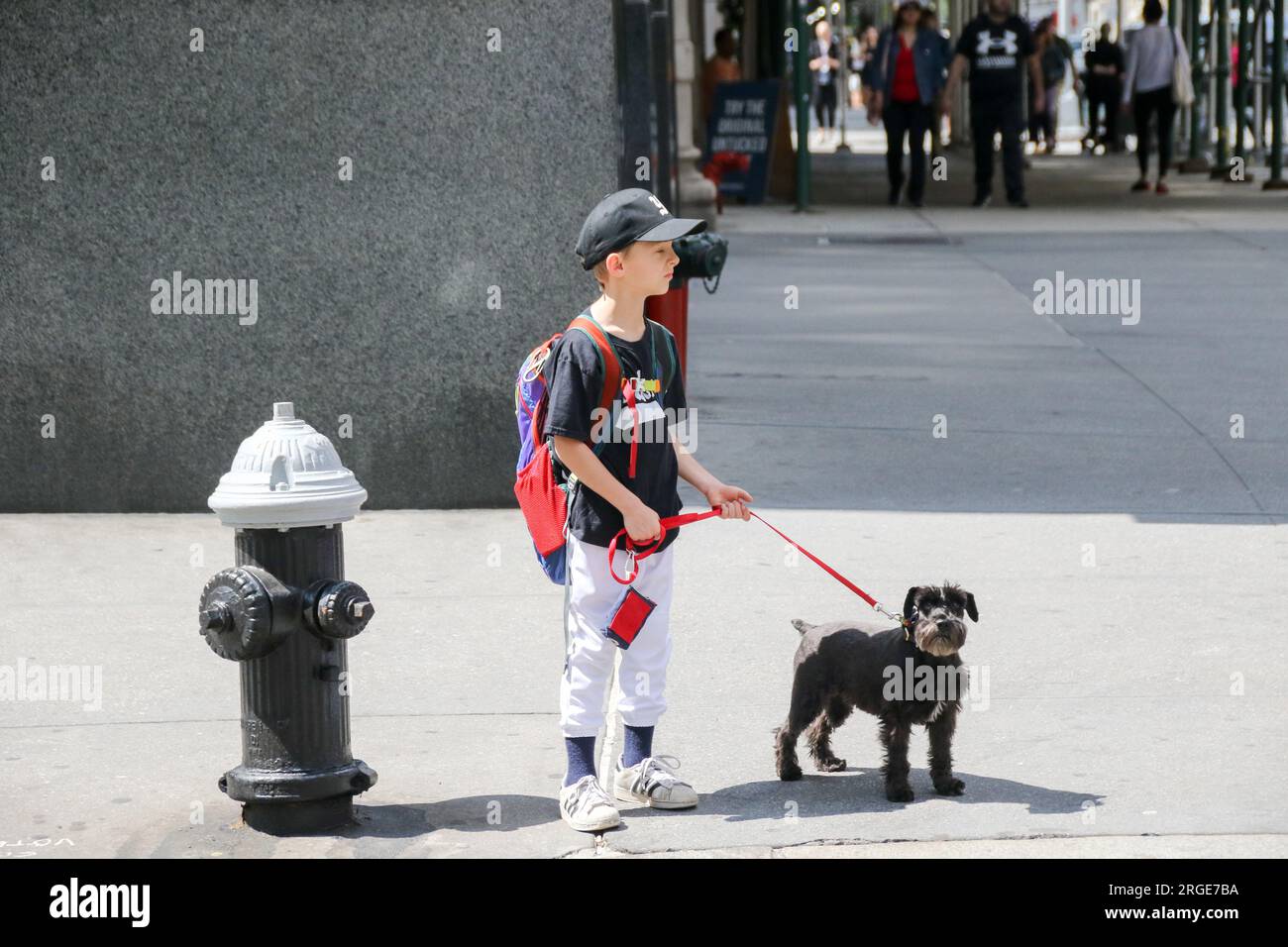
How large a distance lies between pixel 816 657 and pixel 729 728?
61cm

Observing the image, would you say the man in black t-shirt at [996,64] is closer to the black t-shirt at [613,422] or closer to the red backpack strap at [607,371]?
the black t-shirt at [613,422]

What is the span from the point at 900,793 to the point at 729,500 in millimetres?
849

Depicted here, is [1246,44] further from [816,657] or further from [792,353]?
[816,657]

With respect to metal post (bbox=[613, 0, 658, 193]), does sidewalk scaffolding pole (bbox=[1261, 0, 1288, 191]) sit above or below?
above

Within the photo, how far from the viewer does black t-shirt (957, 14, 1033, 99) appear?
744 inches

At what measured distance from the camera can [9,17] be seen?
7.65 meters

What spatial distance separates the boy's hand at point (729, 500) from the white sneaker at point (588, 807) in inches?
28.5

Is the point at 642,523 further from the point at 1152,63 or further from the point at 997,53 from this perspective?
the point at 1152,63

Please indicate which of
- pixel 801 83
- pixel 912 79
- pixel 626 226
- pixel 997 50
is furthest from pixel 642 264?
pixel 912 79

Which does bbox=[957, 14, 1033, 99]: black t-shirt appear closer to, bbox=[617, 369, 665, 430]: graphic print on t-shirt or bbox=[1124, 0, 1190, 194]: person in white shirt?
bbox=[1124, 0, 1190, 194]: person in white shirt

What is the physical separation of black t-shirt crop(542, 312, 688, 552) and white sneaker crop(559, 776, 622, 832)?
23.1 inches

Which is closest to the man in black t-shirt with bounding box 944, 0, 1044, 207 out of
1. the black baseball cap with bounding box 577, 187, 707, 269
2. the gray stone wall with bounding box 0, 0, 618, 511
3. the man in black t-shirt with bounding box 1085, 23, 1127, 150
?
the gray stone wall with bounding box 0, 0, 618, 511

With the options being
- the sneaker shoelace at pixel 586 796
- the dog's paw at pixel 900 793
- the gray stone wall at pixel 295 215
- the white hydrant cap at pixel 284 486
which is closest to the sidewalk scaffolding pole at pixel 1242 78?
the gray stone wall at pixel 295 215
